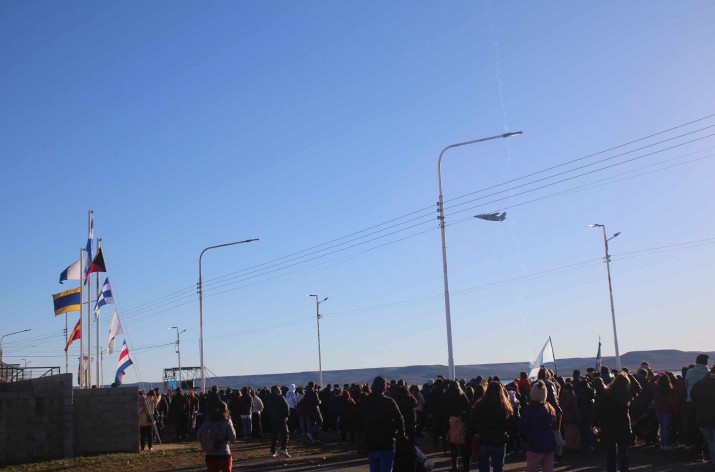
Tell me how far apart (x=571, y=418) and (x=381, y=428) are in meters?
8.23

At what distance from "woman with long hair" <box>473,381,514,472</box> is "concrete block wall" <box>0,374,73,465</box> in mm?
14588

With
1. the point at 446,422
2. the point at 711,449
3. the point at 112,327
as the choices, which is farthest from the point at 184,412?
the point at 711,449

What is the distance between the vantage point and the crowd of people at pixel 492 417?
11.6m

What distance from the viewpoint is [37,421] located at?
72.9 feet

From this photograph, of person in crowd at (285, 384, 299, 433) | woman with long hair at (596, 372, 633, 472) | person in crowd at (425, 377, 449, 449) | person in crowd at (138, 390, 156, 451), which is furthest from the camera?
person in crowd at (285, 384, 299, 433)

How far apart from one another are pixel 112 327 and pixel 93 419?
10.1 metres

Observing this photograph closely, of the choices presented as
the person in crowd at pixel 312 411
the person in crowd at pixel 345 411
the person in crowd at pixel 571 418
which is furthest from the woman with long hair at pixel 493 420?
the person in crowd at pixel 312 411

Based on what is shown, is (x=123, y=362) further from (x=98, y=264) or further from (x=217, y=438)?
(x=217, y=438)

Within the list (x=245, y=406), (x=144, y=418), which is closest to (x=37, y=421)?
(x=144, y=418)

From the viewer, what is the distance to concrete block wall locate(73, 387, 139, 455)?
22970 mm

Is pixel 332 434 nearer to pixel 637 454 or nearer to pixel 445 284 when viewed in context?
pixel 445 284

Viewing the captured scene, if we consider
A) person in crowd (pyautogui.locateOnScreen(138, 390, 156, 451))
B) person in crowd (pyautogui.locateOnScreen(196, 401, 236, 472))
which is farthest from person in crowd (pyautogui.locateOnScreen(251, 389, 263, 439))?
person in crowd (pyautogui.locateOnScreen(196, 401, 236, 472))

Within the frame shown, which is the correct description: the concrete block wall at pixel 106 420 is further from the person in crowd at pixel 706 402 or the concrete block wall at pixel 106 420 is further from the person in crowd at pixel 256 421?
the person in crowd at pixel 706 402

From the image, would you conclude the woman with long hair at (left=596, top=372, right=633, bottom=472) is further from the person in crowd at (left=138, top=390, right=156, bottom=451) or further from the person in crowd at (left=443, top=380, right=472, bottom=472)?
the person in crowd at (left=138, top=390, right=156, bottom=451)
